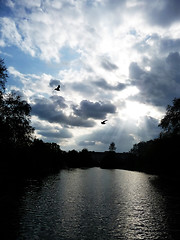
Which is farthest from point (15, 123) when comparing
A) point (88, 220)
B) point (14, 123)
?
point (88, 220)

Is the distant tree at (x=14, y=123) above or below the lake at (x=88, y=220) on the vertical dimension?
above

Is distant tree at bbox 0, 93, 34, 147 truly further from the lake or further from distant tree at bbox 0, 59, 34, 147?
the lake

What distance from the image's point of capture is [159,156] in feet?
219

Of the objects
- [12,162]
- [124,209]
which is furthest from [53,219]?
[12,162]

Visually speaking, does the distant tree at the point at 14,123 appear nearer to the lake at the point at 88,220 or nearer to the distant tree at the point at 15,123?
the distant tree at the point at 15,123

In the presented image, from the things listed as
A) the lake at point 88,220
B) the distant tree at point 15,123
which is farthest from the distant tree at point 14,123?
the lake at point 88,220

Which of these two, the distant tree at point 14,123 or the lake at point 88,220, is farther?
the distant tree at point 14,123

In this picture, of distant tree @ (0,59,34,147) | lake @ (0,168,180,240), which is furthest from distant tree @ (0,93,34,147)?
lake @ (0,168,180,240)

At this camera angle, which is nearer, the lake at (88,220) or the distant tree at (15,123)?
the lake at (88,220)

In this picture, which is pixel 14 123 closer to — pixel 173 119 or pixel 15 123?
pixel 15 123

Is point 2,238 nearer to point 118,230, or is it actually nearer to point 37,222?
point 37,222

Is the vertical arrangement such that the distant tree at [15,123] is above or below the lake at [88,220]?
above

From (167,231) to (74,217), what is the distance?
26.4 ft

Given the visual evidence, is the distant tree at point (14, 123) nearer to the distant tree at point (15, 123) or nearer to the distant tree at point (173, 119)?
the distant tree at point (15, 123)
